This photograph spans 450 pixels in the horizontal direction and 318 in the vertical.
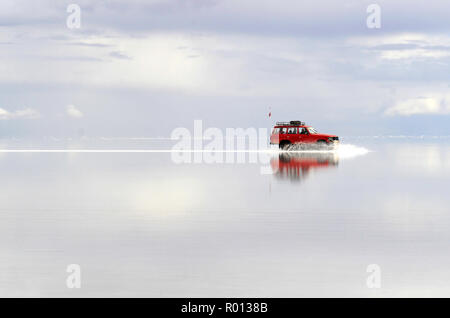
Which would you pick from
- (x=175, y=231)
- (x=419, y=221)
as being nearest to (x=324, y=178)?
(x=419, y=221)

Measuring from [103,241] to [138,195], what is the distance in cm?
955

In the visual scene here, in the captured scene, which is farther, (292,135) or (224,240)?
(292,135)

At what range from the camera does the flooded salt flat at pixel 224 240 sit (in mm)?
9922

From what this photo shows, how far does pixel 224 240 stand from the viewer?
1363 centimetres

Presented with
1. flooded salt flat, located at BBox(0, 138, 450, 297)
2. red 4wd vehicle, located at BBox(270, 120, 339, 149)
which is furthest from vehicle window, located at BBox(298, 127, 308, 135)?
flooded salt flat, located at BBox(0, 138, 450, 297)

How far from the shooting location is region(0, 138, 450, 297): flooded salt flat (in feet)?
32.6

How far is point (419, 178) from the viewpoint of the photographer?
1248 inches

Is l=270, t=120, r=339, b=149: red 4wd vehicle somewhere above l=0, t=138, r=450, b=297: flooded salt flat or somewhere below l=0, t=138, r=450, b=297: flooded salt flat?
above

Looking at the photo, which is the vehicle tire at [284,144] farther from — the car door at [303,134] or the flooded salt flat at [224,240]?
the flooded salt flat at [224,240]

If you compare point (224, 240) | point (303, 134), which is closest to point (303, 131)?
point (303, 134)

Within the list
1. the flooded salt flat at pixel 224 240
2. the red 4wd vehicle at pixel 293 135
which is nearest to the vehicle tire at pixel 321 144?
the red 4wd vehicle at pixel 293 135

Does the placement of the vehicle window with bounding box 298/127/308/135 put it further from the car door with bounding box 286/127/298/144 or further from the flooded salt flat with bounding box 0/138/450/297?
the flooded salt flat with bounding box 0/138/450/297

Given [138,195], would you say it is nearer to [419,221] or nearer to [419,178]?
[419,221]

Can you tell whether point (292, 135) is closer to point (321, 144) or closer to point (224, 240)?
point (321, 144)
